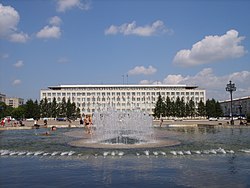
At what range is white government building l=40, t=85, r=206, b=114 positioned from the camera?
463ft

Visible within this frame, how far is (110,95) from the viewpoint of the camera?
141 m

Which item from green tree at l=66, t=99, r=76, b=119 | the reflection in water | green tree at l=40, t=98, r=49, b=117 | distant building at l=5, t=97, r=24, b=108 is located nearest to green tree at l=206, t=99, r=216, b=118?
green tree at l=66, t=99, r=76, b=119

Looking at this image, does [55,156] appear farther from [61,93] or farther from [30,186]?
[61,93]

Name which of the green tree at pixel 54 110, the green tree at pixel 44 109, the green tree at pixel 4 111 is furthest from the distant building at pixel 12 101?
the green tree at pixel 44 109

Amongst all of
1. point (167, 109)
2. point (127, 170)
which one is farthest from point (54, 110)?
point (127, 170)

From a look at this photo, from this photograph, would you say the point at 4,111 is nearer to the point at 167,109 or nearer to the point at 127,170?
the point at 167,109

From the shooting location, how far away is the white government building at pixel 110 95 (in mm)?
141125

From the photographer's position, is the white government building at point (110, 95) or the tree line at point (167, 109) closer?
the tree line at point (167, 109)

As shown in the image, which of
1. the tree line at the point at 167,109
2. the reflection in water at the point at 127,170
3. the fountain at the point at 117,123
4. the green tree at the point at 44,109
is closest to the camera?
the reflection in water at the point at 127,170

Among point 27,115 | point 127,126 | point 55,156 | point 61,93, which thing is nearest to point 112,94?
point 61,93

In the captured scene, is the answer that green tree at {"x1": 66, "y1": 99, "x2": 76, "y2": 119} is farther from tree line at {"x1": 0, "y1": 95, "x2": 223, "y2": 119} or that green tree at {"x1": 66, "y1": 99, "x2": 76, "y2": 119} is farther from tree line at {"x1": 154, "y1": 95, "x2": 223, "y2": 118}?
tree line at {"x1": 154, "y1": 95, "x2": 223, "y2": 118}

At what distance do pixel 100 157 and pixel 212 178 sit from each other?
5378mm

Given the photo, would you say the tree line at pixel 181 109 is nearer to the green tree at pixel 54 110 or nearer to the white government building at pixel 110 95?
the white government building at pixel 110 95

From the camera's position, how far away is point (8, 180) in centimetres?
872
